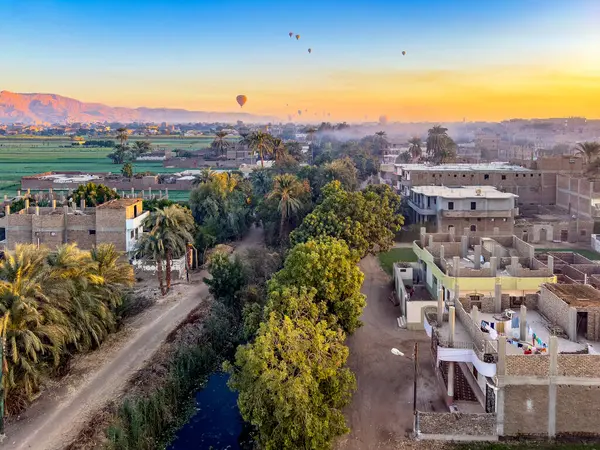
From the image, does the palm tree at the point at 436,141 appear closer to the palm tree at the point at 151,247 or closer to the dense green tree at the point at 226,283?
the dense green tree at the point at 226,283

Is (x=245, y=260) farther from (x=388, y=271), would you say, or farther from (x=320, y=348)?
(x=320, y=348)

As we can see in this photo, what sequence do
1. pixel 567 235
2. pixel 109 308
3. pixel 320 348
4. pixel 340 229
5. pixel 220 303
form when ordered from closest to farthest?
pixel 320 348
pixel 109 308
pixel 220 303
pixel 340 229
pixel 567 235

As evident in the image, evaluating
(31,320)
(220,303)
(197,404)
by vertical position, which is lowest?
(197,404)

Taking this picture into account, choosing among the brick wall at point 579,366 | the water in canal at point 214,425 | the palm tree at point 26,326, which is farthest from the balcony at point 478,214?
the palm tree at point 26,326

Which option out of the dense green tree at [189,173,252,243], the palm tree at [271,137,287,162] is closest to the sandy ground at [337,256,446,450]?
the dense green tree at [189,173,252,243]

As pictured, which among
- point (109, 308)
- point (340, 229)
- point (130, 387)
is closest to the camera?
point (130, 387)

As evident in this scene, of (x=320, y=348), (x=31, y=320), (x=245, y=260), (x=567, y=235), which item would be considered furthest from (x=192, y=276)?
(x=567, y=235)
